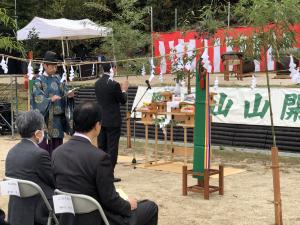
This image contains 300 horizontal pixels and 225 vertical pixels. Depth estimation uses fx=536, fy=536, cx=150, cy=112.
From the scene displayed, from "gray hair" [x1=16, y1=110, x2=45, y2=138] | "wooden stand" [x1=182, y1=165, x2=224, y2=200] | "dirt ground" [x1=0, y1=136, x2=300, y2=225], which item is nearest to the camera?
"gray hair" [x1=16, y1=110, x2=45, y2=138]

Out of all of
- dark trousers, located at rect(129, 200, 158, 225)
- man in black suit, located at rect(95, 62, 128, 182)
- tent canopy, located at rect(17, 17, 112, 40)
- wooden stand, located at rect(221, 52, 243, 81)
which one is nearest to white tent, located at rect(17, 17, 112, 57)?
tent canopy, located at rect(17, 17, 112, 40)

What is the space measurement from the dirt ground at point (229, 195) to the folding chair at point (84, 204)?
2.37 meters

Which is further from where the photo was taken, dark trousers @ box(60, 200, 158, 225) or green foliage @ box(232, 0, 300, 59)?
green foliage @ box(232, 0, 300, 59)

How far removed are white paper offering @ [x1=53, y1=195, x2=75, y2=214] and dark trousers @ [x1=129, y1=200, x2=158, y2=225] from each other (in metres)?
0.52

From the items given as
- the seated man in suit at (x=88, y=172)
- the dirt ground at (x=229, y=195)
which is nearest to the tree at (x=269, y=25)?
the dirt ground at (x=229, y=195)

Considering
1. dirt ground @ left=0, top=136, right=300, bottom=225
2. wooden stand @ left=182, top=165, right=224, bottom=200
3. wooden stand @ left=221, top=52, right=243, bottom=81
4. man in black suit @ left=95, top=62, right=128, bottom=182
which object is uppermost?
wooden stand @ left=221, top=52, right=243, bottom=81

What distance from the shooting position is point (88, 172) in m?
3.38

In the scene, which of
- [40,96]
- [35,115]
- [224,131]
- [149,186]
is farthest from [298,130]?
[35,115]

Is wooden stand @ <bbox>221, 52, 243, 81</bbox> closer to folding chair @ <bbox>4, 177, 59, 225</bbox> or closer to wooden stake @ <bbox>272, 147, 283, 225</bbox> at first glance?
wooden stake @ <bbox>272, 147, 283, 225</bbox>

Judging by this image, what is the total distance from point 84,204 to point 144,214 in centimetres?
70

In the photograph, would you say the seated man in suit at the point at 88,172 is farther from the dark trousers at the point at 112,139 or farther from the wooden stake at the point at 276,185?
the dark trousers at the point at 112,139

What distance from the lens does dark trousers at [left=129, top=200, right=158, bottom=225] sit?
378 cm

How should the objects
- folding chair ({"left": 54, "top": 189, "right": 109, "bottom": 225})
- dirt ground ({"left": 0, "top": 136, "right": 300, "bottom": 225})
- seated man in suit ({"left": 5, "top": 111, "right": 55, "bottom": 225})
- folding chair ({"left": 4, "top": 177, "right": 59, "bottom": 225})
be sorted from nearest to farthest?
folding chair ({"left": 54, "top": 189, "right": 109, "bottom": 225})
folding chair ({"left": 4, "top": 177, "right": 59, "bottom": 225})
seated man in suit ({"left": 5, "top": 111, "right": 55, "bottom": 225})
dirt ground ({"left": 0, "top": 136, "right": 300, "bottom": 225})

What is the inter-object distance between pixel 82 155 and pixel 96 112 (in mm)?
348
